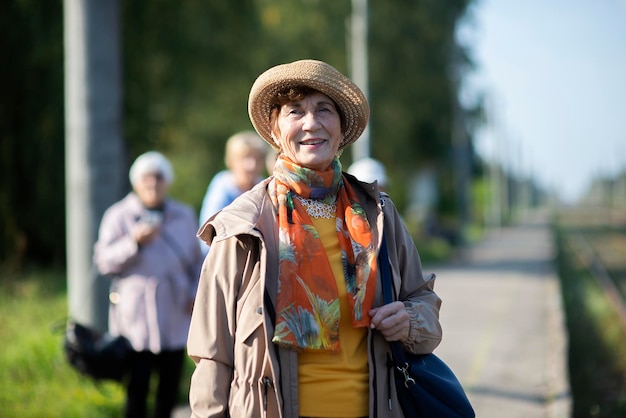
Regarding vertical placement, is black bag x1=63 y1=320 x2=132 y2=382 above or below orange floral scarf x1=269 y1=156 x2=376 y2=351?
below

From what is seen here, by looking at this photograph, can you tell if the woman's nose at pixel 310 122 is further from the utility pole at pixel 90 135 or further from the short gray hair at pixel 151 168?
the utility pole at pixel 90 135

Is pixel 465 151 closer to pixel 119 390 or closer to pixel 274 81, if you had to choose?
pixel 119 390

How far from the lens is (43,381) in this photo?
7.29 metres

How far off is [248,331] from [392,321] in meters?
0.46

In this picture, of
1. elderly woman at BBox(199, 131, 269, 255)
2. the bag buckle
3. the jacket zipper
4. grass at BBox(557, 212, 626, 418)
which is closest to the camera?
the jacket zipper

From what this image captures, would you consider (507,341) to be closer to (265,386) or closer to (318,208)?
(318,208)

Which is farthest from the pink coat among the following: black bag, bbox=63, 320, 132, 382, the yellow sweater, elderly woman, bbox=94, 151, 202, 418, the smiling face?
the yellow sweater

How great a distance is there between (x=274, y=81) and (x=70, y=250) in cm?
460

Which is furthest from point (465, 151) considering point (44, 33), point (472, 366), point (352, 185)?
point (352, 185)

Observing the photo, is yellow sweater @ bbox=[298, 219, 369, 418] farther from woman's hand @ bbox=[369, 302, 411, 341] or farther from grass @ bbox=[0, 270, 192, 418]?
grass @ bbox=[0, 270, 192, 418]

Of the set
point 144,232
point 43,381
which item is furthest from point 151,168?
point 43,381

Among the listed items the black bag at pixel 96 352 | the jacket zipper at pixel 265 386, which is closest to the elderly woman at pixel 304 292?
the jacket zipper at pixel 265 386

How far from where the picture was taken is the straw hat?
2.91 m

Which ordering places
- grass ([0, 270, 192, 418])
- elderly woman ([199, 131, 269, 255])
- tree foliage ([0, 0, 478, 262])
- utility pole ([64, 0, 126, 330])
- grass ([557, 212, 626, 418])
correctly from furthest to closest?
tree foliage ([0, 0, 478, 262]) < grass ([557, 212, 626, 418]) < utility pole ([64, 0, 126, 330]) < grass ([0, 270, 192, 418]) < elderly woman ([199, 131, 269, 255])
